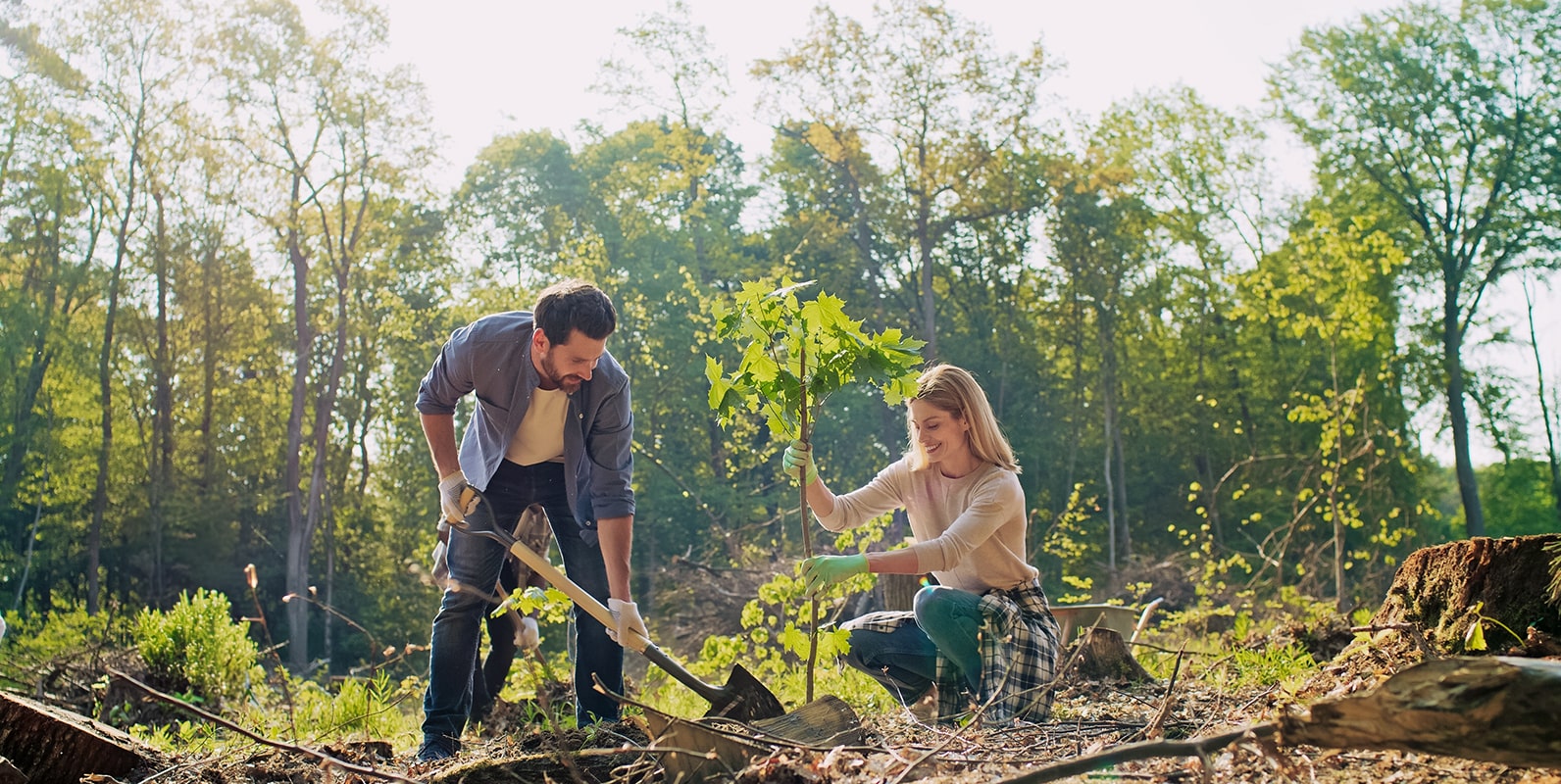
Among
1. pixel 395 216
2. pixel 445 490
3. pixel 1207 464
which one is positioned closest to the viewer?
pixel 445 490

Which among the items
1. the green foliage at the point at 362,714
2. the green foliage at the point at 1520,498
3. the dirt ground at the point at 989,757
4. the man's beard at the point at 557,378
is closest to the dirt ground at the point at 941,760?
the dirt ground at the point at 989,757

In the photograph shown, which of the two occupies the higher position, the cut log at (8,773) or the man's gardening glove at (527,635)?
the man's gardening glove at (527,635)

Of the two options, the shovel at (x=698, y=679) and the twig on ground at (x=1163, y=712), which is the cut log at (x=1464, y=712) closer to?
the twig on ground at (x=1163, y=712)

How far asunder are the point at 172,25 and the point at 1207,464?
19395 mm

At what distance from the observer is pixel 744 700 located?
10.6 feet

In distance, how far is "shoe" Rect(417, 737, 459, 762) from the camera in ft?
11.1

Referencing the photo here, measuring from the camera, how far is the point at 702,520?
20281mm

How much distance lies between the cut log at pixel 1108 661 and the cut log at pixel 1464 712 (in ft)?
11.0

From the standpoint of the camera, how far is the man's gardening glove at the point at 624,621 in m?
3.52

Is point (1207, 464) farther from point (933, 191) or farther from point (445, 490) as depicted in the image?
point (445, 490)

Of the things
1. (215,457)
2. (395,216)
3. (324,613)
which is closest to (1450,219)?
(395,216)

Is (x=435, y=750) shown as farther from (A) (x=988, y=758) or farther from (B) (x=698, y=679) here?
(A) (x=988, y=758)

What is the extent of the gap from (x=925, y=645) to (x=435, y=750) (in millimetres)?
1549

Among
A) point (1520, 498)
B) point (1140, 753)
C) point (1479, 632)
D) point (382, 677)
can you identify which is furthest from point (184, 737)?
point (1520, 498)
